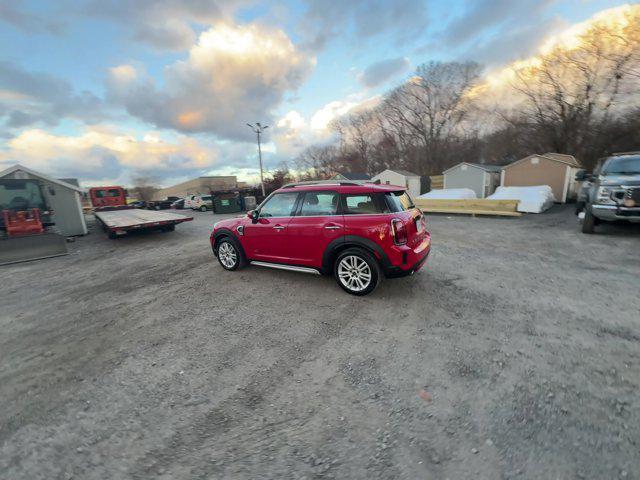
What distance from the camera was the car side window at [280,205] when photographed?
15.9 feet

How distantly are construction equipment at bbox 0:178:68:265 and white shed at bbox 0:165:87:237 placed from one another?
0.76 m

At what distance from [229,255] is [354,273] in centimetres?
285

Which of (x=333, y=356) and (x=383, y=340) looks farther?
(x=383, y=340)

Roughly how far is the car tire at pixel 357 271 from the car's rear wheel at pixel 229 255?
2.22 metres

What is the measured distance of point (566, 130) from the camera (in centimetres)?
2570

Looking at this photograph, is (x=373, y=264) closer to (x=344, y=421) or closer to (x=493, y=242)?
(x=344, y=421)

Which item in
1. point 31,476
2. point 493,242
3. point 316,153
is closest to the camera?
point 31,476

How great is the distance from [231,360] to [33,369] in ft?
6.86

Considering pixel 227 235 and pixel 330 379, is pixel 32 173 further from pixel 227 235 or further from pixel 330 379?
pixel 330 379

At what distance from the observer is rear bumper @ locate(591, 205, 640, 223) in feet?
22.0

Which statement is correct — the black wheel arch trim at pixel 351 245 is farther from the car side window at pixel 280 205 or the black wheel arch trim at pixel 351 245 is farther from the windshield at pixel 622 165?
the windshield at pixel 622 165

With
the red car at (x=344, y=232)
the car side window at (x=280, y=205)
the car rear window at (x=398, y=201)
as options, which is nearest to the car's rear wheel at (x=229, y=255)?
the red car at (x=344, y=232)

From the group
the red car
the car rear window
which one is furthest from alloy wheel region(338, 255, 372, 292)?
the car rear window

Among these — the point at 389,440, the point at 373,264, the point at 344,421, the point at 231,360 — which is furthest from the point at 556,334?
the point at 231,360
